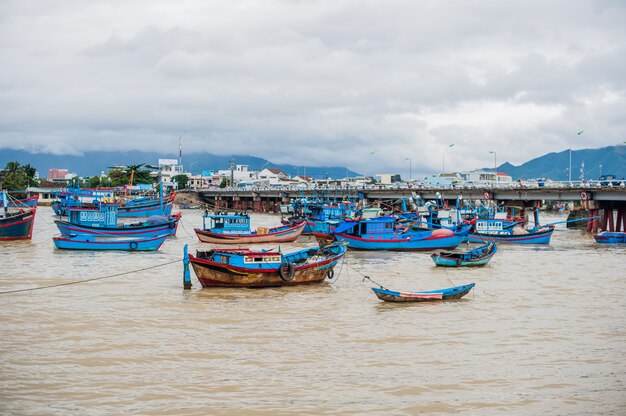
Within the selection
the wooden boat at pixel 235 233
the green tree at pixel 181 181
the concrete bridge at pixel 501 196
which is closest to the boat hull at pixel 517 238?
the concrete bridge at pixel 501 196

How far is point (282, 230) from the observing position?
56250 millimetres

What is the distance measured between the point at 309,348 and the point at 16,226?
39.4 meters

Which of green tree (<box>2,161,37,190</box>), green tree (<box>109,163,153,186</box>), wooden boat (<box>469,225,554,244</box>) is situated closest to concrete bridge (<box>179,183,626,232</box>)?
wooden boat (<box>469,225,554,244</box>)

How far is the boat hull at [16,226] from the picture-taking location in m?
51.4

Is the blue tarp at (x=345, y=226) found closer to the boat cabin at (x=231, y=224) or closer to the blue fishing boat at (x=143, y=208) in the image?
the boat cabin at (x=231, y=224)

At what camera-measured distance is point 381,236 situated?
48.2 m

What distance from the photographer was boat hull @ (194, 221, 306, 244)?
2124 inches

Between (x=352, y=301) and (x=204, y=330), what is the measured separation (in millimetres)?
7374

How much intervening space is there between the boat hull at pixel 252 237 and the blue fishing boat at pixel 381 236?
8.26 metres

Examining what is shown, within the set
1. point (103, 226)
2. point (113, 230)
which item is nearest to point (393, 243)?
point (113, 230)

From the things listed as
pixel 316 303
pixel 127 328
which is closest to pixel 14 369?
pixel 127 328

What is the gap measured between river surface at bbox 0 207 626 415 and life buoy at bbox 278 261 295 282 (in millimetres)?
748

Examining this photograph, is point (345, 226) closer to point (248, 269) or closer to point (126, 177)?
point (248, 269)

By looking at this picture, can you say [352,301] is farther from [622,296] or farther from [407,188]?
[407,188]
